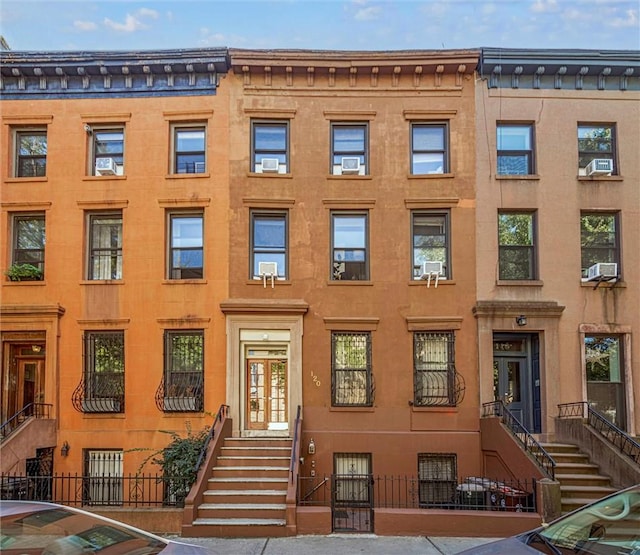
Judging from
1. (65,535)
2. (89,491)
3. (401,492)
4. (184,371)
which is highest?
(184,371)

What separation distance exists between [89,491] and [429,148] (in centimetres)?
1210

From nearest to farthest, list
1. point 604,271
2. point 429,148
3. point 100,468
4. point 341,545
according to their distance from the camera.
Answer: point 341,545 → point 604,271 → point 100,468 → point 429,148

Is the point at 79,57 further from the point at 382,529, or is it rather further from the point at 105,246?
the point at 382,529

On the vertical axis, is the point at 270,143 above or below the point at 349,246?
above

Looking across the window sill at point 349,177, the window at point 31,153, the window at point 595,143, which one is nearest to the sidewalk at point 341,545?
the window sill at point 349,177

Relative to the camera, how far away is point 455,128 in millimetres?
14445

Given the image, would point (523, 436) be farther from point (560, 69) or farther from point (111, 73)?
point (111, 73)

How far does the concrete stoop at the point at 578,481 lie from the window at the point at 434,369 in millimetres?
2683

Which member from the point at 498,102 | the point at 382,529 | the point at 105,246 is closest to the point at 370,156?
the point at 498,102

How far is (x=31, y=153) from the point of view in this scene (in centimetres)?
1498

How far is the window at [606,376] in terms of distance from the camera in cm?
1369

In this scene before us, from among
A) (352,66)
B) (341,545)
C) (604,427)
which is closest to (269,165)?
(352,66)

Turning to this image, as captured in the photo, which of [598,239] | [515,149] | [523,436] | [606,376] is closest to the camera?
[523,436]

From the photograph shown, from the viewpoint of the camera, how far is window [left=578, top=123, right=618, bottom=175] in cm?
1454
